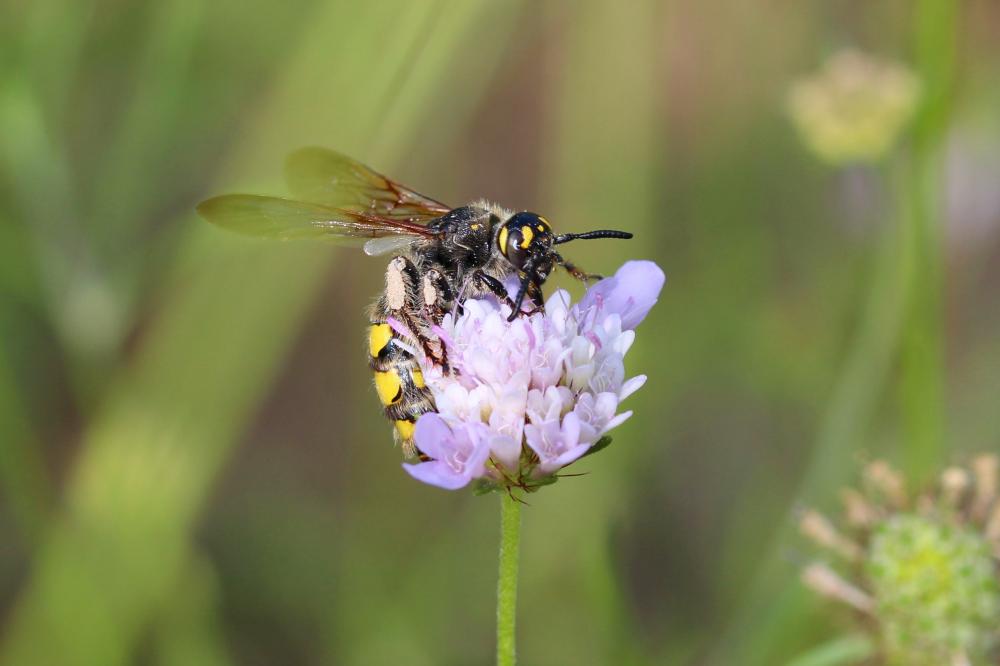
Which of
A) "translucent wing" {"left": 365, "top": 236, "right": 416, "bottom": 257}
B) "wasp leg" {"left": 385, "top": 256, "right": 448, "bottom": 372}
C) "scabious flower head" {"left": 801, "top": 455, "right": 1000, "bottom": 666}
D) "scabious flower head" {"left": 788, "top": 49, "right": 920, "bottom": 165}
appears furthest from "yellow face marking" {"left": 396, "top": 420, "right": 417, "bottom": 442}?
"scabious flower head" {"left": 788, "top": 49, "right": 920, "bottom": 165}

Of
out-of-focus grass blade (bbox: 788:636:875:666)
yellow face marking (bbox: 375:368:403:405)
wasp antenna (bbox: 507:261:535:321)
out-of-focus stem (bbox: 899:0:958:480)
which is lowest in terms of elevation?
out-of-focus grass blade (bbox: 788:636:875:666)

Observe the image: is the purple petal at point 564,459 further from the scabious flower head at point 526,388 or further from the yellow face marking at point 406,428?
the yellow face marking at point 406,428

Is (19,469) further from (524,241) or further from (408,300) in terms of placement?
(524,241)

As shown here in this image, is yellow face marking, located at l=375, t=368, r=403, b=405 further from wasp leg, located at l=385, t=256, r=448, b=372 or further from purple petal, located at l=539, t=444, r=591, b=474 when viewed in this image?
purple petal, located at l=539, t=444, r=591, b=474

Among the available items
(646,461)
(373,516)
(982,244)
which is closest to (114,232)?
(373,516)

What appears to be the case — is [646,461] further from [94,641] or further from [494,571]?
[94,641]
